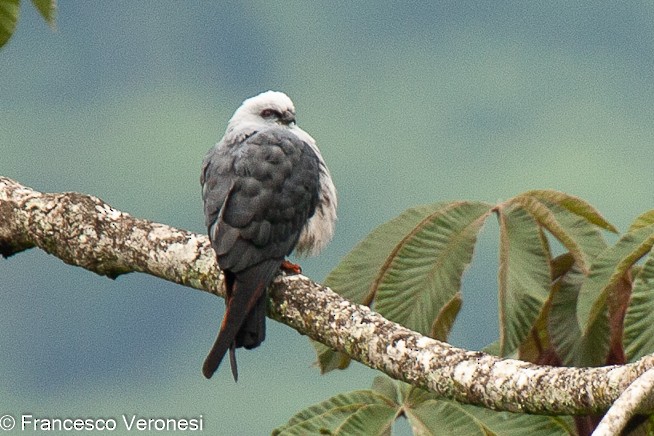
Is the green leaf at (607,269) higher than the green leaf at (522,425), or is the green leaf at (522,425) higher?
the green leaf at (607,269)

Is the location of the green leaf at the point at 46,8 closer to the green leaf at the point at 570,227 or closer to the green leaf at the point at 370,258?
the green leaf at the point at 370,258

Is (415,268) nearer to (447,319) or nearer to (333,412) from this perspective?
(447,319)

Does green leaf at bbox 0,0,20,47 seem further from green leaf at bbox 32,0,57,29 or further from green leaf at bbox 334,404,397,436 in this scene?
green leaf at bbox 334,404,397,436

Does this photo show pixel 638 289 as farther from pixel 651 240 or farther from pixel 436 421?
pixel 436 421

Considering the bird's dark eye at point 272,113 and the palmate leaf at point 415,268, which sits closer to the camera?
the palmate leaf at point 415,268

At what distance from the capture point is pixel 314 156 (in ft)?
17.4

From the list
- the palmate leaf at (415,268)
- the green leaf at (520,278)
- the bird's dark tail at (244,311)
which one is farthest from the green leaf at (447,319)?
the bird's dark tail at (244,311)

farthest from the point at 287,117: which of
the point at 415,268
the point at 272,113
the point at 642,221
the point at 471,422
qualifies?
the point at 471,422

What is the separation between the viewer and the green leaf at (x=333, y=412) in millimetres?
3873

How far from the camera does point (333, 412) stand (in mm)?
3934

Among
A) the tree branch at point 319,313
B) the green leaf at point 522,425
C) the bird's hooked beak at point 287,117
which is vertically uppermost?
the bird's hooked beak at point 287,117

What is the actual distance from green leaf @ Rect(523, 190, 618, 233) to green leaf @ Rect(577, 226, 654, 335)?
34 cm

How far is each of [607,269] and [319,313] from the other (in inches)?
39.0

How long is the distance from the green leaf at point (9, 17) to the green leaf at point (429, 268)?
1.56 m
